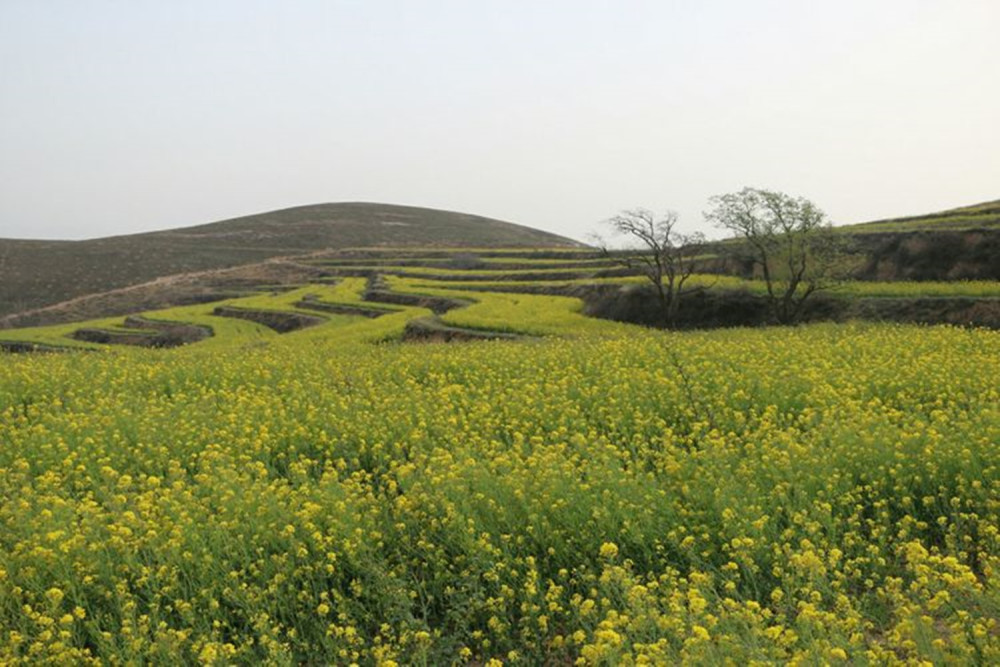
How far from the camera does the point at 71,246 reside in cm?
9944

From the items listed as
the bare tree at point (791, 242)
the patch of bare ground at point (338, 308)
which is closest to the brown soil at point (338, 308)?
the patch of bare ground at point (338, 308)

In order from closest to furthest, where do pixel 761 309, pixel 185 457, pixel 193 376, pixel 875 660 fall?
pixel 875 660 < pixel 185 457 < pixel 193 376 < pixel 761 309

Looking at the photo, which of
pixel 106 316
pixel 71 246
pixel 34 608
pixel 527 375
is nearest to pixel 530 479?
pixel 34 608

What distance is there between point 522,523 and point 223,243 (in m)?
113

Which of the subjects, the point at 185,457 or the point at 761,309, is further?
the point at 761,309

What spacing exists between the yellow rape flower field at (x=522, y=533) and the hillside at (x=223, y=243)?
7304 centimetres

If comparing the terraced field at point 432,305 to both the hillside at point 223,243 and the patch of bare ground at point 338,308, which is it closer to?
the patch of bare ground at point 338,308

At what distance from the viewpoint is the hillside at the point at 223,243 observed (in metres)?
80.3

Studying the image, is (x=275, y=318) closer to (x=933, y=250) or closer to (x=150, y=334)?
(x=150, y=334)

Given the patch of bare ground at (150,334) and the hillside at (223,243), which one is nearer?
the patch of bare ground at (150,334)

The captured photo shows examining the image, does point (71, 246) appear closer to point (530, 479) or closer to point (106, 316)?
point (106, 316)

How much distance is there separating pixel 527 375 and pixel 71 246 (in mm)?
104099

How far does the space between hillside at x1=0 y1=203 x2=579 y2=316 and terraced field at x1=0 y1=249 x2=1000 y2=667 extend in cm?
7196

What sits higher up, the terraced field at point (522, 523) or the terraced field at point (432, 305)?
the terraced field at point (432, 305)
